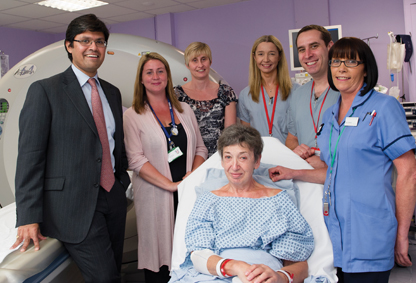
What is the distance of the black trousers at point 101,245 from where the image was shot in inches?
63.7

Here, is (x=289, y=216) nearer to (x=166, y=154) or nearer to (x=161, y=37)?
(x=166, y=154)

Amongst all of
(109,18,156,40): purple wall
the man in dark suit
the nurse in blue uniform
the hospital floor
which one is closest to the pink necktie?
the man in dark suit

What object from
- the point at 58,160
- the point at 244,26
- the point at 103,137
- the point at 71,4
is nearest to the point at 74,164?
the point at 58,160

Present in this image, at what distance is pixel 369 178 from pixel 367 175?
0.01m

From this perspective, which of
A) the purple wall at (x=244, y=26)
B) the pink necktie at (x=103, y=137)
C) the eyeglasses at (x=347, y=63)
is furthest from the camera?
the purple wall at (x=244, y=26)

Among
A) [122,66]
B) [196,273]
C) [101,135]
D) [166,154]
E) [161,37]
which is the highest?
[161,37]

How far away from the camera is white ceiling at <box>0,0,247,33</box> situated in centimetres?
587

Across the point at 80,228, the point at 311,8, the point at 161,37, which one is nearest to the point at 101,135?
the point at 80,228

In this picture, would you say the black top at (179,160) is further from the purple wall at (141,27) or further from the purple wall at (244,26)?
the purple wall at (141,27)

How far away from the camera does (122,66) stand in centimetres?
288

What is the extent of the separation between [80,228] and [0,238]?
47 centimetres

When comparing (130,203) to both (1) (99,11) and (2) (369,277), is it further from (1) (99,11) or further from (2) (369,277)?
(1) (99,11)

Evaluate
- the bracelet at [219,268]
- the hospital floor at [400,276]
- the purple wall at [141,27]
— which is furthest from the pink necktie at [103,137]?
the purple wall at [141,27]

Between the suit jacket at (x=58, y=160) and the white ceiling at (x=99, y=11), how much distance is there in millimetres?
4798
